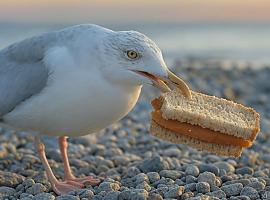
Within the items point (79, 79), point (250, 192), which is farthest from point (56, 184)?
point (250, 192)

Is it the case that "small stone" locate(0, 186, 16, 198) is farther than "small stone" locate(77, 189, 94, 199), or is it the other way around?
"small stone" locate(0, 186, 16, 198)

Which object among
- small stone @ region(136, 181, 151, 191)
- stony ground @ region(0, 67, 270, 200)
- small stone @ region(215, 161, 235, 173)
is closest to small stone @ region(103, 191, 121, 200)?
stony ground @ region(0, 67, 270, 200)

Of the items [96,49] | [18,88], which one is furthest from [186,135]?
[18,88]

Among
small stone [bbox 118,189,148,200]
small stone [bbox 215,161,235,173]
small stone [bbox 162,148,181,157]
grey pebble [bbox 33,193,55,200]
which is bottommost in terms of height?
grey pebble [bbox 33,193,55,200]

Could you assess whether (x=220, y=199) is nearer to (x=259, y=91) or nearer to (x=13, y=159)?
(x=13, y=159)

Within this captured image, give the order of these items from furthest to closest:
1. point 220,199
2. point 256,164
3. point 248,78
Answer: point 248,78 → point 256,164 → point 220,199

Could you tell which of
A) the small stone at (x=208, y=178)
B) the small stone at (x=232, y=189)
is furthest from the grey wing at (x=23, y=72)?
the small stone at (x=232, y=189)

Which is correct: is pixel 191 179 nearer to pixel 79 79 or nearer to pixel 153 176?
pixel 153 176

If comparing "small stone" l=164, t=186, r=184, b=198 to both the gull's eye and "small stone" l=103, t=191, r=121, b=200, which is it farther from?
the gull's eye

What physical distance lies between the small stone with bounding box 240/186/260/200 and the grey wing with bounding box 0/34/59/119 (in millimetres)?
1724

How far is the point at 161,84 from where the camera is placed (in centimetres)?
486

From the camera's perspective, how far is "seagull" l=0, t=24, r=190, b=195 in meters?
4.87

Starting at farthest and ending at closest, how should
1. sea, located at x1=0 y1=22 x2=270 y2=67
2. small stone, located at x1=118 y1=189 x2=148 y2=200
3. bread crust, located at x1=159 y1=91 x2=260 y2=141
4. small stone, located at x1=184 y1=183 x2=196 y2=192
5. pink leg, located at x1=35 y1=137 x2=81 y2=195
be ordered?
sea, located at x1=0 y1=22 x2=270 y2=67
pink leg, located at x1=35 y1=137 x2=81 y2=195
bread crust, located at x1=159 y1=91 x2=260 y2=141
small stone, located at x1=184 y1=183 x2=196 y2=192
small stone, located at x1=118 y1=189 x2=148 y2=200

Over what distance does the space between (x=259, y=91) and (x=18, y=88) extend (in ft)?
28.1
